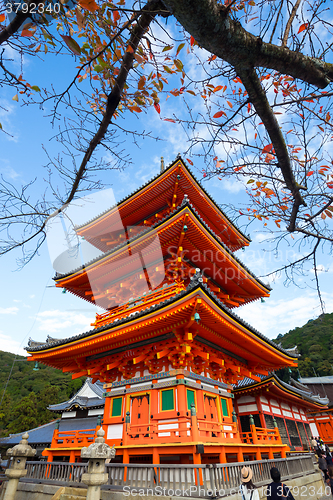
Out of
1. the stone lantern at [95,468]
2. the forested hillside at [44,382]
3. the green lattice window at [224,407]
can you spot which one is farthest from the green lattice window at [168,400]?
the forested hillside at [44,382]

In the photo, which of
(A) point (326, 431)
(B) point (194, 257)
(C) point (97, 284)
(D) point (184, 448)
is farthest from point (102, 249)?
(A) point (326, 431)

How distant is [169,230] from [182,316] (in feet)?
11.9

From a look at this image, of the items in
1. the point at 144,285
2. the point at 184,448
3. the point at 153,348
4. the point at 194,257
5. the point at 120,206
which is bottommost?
the point at 184,448

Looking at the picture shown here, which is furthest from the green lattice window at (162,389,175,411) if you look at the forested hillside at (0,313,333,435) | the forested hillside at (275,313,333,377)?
the forested hillside at (275,313,333,377)

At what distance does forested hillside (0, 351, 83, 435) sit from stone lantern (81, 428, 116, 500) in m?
11.8

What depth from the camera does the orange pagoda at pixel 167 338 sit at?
8.19 meters

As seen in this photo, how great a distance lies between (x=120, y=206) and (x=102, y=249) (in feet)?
11.6

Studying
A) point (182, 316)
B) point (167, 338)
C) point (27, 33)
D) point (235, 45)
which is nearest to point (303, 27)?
point (235, 45)

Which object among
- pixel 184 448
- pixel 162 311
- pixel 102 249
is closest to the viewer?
pixel 184 448

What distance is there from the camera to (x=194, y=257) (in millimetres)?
11898

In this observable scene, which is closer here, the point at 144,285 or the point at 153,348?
the point at 153,348

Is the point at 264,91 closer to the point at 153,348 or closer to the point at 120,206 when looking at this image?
the point at 153,348

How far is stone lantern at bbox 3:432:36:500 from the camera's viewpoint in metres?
8.04

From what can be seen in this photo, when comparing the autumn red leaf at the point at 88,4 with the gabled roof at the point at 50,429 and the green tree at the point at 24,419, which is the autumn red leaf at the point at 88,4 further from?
the green tree at the point at 24,419
